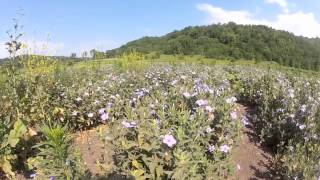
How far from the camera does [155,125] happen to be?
159 inches

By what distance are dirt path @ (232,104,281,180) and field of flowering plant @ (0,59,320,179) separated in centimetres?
20

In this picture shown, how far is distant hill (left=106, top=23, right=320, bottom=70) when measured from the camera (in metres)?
67.2

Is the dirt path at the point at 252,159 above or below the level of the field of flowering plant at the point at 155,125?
below

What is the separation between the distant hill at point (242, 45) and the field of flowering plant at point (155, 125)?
2197 inches

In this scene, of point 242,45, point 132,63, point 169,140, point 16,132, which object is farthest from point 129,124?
point 242,45

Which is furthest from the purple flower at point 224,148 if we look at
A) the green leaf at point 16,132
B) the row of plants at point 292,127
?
the green leaf at point 16,132

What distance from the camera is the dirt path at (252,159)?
21.1 feet

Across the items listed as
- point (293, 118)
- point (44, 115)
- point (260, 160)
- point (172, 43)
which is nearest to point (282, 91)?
point (293, 118)

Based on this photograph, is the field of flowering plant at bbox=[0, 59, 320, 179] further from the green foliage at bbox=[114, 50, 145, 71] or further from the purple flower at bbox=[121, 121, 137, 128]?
the green foliage at bbox=[114, 50, 145, 71]

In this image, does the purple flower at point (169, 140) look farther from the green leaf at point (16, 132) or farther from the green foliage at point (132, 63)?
the green foliage at point (132, 63)

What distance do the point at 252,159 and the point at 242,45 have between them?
67.3m

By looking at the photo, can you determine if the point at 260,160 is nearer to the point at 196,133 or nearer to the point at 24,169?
the point at 196,133

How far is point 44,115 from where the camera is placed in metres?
7.81

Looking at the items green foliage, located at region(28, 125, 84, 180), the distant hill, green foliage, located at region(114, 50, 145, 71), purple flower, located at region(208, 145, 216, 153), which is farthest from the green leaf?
the distant hill
